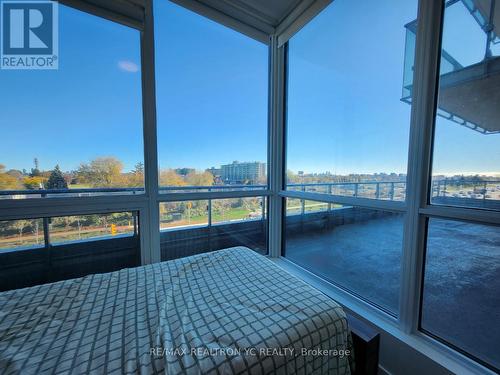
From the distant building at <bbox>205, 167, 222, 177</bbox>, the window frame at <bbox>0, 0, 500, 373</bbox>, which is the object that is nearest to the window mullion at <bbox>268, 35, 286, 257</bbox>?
the window frame at <bbox>0, 0, 500, 373</bbox>

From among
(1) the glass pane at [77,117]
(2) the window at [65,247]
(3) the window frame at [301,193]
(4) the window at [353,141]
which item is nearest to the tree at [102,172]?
(1) the glass pane at [77,117]

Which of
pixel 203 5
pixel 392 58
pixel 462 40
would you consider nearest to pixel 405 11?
pixel 392 58

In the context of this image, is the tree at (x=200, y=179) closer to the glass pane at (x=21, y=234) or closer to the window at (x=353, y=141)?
the window at (x=353, y=141)

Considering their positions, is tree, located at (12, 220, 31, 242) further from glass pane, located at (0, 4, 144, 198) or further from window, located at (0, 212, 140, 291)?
glass pane, located at (0, 4, 144, 198)

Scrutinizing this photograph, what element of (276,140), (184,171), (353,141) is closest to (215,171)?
(184,171)

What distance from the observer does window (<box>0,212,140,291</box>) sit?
1.46 meters

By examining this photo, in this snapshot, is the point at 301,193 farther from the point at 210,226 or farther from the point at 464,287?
the point at 464,287

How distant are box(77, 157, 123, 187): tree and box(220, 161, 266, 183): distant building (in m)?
0.92

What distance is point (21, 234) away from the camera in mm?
1470

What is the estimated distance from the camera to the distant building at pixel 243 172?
226 cm

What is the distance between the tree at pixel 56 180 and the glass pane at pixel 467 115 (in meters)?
2.41

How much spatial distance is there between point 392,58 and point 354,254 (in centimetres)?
145

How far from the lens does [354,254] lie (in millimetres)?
1769

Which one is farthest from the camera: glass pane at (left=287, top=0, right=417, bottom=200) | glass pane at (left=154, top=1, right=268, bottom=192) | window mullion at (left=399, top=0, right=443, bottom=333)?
glass pane at (left=154, top=1, right=268, bottom=192)
